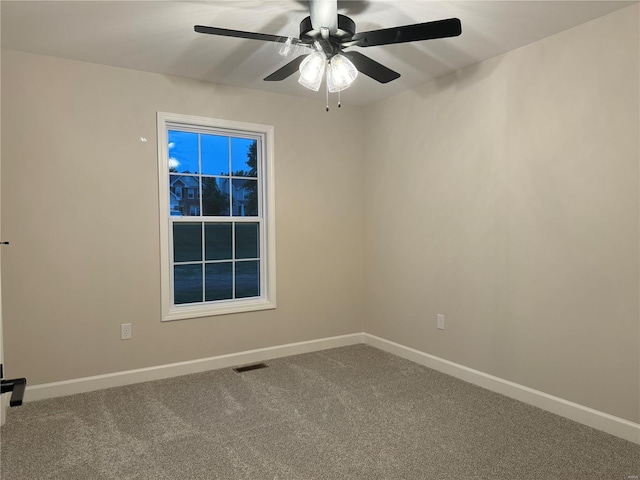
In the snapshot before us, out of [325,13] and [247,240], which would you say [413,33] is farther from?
[247,240]

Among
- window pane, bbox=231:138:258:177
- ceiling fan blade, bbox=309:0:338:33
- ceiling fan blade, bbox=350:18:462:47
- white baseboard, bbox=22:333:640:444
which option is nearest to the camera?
ceiling fan blade, bbox=350:18:462:47

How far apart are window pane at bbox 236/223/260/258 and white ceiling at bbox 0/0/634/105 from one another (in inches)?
52.2

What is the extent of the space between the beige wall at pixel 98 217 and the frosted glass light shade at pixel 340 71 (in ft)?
5.21

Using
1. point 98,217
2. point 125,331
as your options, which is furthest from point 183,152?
point 125,331

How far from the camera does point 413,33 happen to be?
6.86 feet

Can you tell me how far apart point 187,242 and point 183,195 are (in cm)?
40

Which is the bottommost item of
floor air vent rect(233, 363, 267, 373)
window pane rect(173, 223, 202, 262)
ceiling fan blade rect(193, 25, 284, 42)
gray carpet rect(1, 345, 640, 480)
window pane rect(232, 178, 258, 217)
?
gray carpet rect(1, 345, 640, 480)

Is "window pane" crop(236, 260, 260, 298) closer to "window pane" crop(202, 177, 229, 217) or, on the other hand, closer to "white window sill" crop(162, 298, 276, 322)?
"white window sill" crop(162, 298, 276, 322)

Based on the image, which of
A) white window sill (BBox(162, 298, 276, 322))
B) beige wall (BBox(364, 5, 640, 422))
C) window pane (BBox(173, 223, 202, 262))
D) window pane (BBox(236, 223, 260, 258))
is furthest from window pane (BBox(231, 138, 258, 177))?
beige wall (BBox(364, 5, 640, 422))

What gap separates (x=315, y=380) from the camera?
346 cm

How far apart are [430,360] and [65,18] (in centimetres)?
351

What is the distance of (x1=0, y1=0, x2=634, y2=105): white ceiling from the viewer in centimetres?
245

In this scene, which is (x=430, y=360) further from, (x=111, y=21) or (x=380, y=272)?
(x=111, y=21)

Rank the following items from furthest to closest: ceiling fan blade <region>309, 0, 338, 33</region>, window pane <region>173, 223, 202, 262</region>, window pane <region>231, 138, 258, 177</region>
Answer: window pane <region>231, 138, 258, 177</region>, window pane <region>173, 223, 202, 262</region>, ceiling fan blade <region>309, 0, 338, 33</region>
